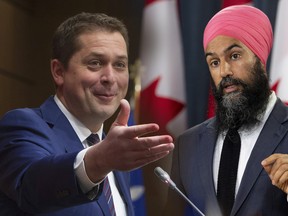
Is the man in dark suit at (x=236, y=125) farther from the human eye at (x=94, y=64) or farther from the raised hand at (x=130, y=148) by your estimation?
the raised hand at (x=130, y=148)

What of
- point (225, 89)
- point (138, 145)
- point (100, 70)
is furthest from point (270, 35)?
point (138, 145)

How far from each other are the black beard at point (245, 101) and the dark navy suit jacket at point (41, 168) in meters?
0.35

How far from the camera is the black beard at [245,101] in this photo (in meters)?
1.66

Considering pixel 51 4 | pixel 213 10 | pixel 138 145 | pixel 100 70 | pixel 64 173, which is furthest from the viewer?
pixel 51 4

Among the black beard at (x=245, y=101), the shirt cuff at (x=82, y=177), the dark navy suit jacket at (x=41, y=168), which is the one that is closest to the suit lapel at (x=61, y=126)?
the dark navy suit jacket at (x=41, y=168)

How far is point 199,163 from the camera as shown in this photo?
1684 millimetres

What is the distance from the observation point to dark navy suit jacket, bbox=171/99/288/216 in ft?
5.00

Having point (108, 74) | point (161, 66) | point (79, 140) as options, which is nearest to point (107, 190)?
point (79, 140)

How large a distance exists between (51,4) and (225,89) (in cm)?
94

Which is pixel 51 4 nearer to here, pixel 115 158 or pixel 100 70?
pixel 100 70

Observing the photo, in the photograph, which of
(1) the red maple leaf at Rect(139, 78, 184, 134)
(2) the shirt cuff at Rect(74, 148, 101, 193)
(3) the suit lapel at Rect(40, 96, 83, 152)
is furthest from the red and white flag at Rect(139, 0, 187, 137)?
(2) the shirt cuff at Rect(74, 148, 101, 193)

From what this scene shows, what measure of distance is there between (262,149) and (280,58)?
35 cm

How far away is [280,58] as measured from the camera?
5.98 feet

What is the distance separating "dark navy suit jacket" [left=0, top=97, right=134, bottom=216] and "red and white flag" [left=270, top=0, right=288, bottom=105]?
0.54 metres
